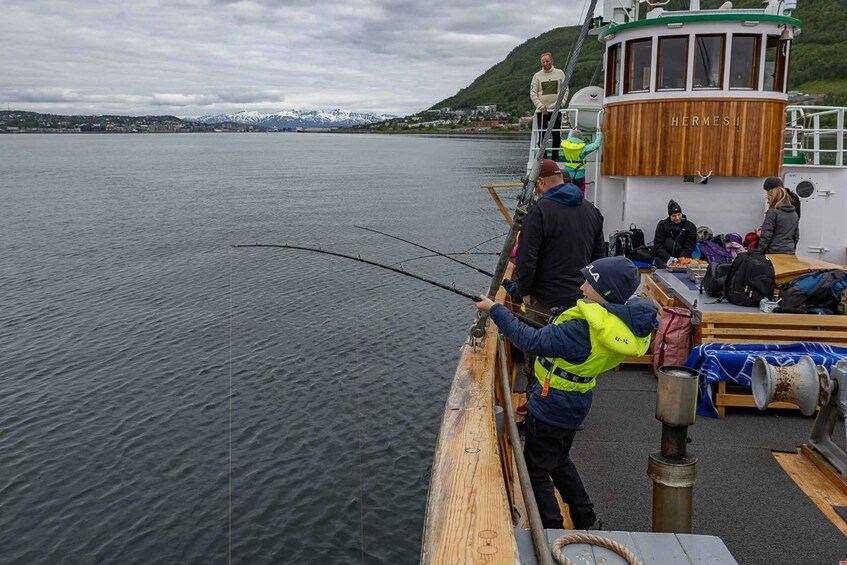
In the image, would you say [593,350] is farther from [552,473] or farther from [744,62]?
[744,62]

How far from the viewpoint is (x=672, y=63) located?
36.8ft

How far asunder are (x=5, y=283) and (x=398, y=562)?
20.8 metres

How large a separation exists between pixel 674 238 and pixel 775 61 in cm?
351

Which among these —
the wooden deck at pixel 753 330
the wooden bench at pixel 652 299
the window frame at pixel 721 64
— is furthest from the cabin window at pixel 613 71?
the wooden deck at pixel 753 330

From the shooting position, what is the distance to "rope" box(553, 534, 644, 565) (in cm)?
275

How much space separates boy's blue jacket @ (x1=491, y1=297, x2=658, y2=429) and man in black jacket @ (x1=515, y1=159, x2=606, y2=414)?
1.56m

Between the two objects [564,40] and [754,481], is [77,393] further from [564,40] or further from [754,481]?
[564,40]

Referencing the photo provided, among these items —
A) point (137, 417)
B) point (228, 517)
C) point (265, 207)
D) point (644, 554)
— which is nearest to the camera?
point (644, 554)

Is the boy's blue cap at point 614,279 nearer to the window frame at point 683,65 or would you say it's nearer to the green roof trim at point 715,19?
the window frame at point 683,65

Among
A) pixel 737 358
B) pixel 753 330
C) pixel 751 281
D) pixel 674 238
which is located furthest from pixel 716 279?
pixel 674 238

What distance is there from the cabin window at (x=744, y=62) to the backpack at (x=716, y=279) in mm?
4591

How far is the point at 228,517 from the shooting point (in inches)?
422

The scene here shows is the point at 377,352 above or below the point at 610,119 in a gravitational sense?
below

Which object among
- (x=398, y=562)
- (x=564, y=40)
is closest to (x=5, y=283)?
(x=398, y=562)
